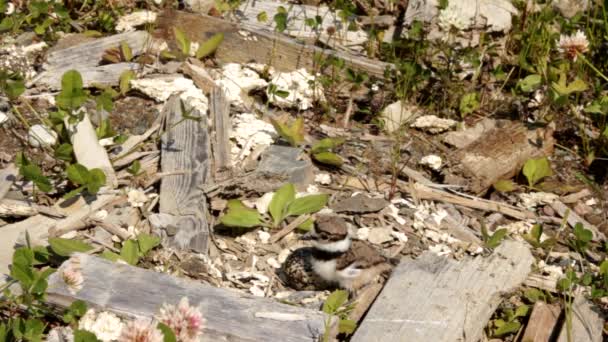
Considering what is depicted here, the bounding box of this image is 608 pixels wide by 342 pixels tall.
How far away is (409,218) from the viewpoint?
4188 mm

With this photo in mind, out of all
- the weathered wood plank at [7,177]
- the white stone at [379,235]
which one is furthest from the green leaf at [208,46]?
the white stone at [379,235]

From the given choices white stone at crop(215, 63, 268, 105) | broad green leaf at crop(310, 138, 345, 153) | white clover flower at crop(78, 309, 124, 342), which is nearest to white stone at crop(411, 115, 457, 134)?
broad green leaf at crop(310, 138, 345, 153)

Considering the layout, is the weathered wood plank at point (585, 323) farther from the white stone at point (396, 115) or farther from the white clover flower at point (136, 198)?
the white clover flower at point (136, 198)

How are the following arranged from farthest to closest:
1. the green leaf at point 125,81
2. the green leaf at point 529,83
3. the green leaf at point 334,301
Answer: the green leaf at point 529,83 < the green leaf at point 125,81 < the green leaf at point 334,301

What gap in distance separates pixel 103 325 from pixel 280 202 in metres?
1.19

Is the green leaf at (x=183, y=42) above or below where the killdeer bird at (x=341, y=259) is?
above

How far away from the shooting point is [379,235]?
4.05m

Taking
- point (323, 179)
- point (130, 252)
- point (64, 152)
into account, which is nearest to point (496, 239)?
point (323, 179)

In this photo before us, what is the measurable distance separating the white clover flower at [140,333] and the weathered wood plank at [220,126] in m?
1.39

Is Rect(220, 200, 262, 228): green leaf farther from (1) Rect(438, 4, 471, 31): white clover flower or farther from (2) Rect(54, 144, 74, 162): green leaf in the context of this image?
(1) Rect(438, 4, 471, 31): white clover flower

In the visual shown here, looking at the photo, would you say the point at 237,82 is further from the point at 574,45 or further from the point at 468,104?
the point at 574,45

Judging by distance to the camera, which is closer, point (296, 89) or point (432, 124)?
point (432, 124)

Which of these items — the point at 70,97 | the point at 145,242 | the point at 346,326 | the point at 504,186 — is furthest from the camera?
the point at 504,186

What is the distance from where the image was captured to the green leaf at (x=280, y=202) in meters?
4.00
